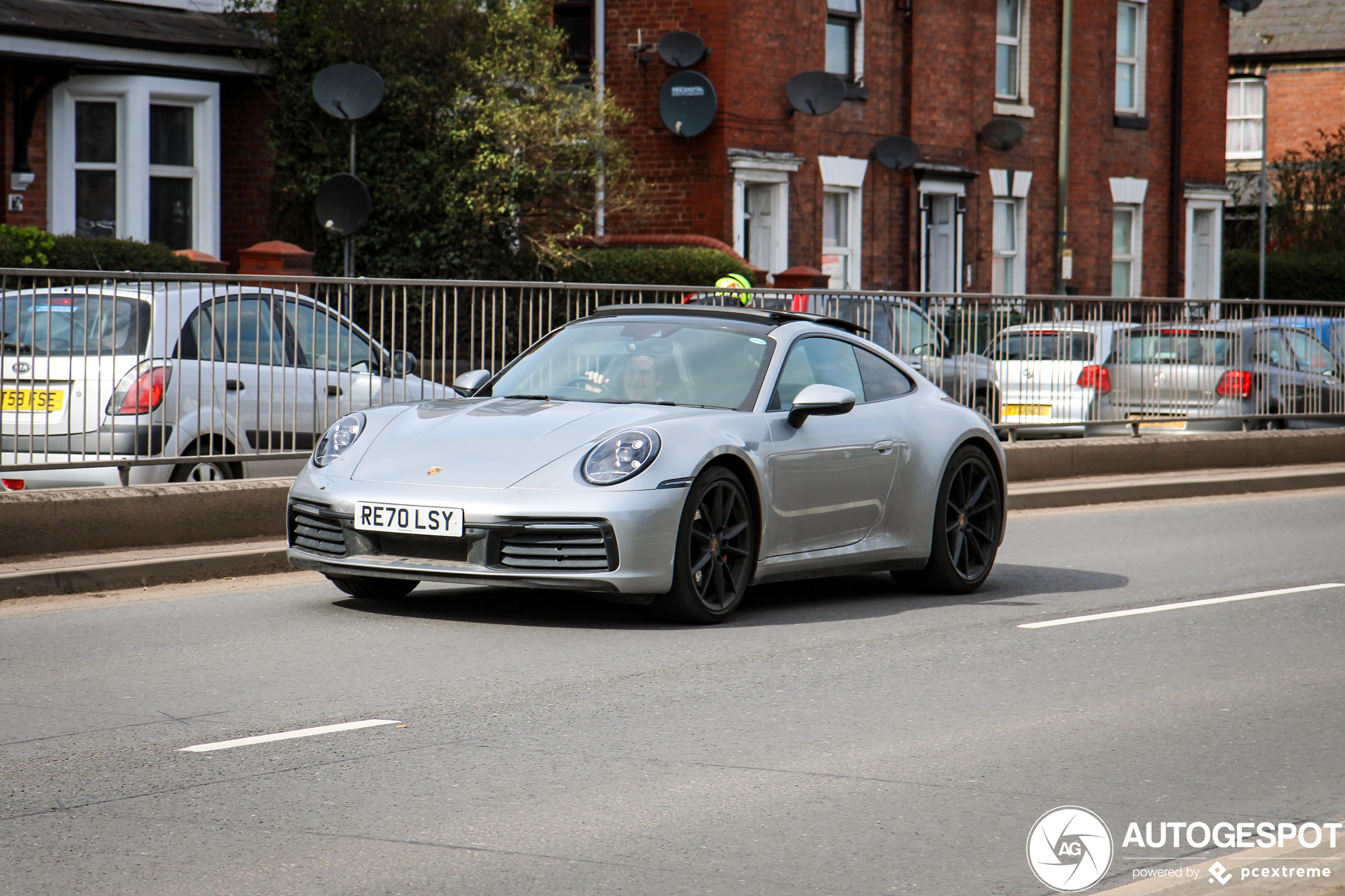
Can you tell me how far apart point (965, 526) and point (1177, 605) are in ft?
3.98

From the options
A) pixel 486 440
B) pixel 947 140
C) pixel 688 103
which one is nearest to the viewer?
pixel 486 440

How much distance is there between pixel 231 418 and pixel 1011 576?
4.80 m

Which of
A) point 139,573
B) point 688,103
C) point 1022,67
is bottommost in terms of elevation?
point 139,573

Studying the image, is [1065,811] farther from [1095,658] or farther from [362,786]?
[1095,658]

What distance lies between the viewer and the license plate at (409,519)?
782 cm

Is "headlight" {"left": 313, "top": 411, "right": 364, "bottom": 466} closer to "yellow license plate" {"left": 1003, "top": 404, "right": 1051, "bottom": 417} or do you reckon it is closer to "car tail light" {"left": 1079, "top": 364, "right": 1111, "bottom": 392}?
"yellow license plate" {"left": 1003, "top": 404, "right": 1051, "bottom": 417}

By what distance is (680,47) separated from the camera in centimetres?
2594

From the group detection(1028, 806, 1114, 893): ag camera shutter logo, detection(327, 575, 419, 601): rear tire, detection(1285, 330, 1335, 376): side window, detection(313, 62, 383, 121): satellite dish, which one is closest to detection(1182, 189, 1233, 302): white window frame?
detection(1285, 330, 1335, 376): side window

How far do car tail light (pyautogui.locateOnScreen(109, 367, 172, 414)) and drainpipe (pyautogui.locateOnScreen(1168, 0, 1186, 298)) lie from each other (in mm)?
27604

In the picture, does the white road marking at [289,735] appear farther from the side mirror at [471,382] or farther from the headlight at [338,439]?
the side mirror at [471,382]

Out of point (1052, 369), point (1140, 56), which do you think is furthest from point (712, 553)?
point (1140, 56)

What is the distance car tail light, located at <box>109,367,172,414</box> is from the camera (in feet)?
32.9

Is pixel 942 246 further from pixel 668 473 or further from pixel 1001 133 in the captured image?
pixel 668 473

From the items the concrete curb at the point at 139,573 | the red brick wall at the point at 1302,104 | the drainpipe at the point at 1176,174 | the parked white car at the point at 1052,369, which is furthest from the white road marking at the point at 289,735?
the red brick wall at the point at 1302,104
